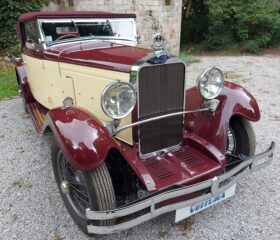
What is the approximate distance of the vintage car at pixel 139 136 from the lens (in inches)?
82.8

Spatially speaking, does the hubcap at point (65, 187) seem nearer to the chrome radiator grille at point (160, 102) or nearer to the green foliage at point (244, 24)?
the chrome radiator grille at point (160, 102)

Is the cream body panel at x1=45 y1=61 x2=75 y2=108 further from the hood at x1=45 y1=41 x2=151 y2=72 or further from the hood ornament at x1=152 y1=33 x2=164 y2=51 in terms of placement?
the hood ornament at x1=152 y1=33 x2=164 y2=51

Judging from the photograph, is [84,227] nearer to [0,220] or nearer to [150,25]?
[0,220]

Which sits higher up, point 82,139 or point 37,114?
point 82,139

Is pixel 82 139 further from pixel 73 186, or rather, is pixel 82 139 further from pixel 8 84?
pixel 8 84

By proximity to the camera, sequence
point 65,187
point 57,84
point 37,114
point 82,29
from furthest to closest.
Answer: point 37,114 → point 82,29 → point 57,84 → point 65,187

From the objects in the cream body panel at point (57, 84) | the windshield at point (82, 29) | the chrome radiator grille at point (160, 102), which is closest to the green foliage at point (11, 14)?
the windshield at point (82, 29)

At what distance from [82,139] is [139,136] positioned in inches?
24.1

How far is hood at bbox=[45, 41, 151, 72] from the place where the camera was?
101 inches

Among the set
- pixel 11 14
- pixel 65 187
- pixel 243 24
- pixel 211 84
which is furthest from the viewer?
pixel 243 24

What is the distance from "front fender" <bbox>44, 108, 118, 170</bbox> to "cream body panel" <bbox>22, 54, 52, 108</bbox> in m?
1.61

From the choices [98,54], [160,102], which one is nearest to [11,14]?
[98,54]

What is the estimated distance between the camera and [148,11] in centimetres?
1017

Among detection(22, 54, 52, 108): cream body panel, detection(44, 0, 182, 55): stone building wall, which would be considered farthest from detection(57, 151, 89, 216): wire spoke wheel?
detection(44, 0, 182, 55): stone building wall
